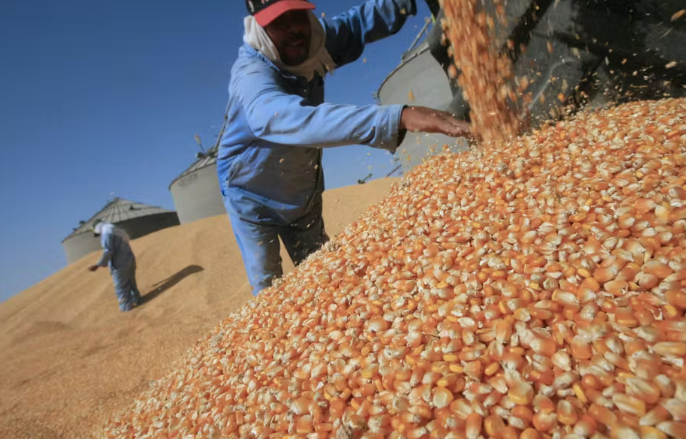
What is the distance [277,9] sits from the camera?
2297 mm

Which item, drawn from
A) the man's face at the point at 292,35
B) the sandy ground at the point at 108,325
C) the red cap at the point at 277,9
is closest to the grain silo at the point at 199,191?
the sandy ground at the point at 108,325

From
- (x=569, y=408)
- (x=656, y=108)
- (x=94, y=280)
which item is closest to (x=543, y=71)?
(x=656, y=108)

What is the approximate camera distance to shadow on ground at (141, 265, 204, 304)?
7.65m

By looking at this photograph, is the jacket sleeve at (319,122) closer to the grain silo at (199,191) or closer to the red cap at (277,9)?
the red cap at (277,9)

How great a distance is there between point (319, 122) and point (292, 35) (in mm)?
1121

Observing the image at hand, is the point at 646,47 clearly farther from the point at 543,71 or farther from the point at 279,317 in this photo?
the point at 279,317

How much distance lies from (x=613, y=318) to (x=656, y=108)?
4.96ft

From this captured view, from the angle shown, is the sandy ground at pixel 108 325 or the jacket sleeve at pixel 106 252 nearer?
the sandy ground at pixel 108 325

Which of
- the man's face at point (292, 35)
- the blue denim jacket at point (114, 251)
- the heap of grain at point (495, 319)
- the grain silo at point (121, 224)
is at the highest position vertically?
the grain silo at point (121, 224)

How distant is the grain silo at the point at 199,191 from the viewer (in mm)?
13469

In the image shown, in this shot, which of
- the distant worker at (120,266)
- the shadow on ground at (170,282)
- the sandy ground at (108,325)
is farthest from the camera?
the shadow on ground at (170,282)

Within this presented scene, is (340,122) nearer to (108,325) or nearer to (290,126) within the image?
(290,126)

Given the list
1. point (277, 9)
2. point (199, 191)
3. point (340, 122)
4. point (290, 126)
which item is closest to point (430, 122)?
point (340, 122)

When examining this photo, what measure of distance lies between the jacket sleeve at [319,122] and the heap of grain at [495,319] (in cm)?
45
